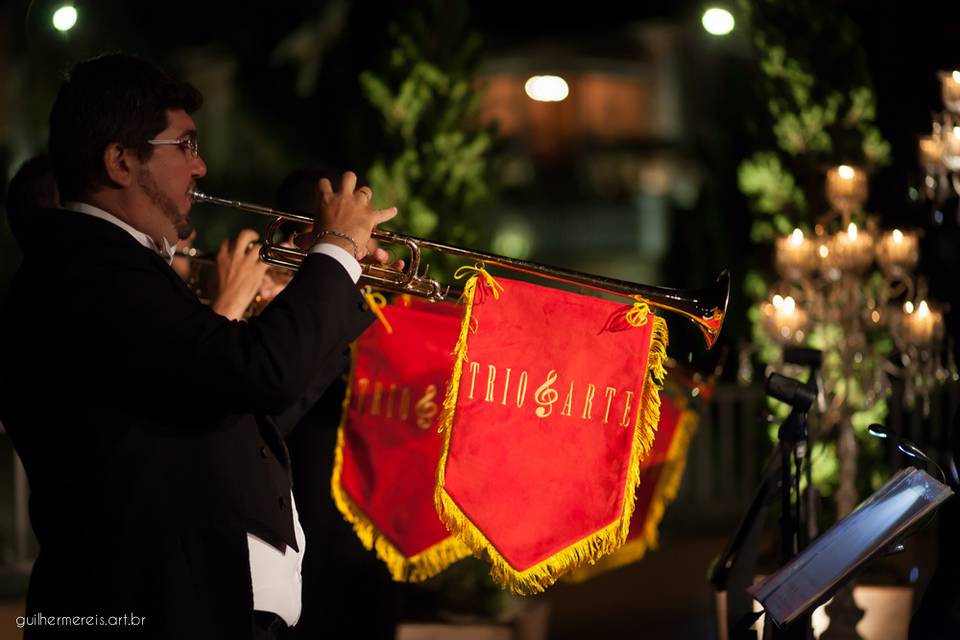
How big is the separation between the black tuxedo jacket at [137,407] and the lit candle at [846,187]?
4156 mm

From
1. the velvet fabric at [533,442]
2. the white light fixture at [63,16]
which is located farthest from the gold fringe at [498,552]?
the white light fixture at [63,16]

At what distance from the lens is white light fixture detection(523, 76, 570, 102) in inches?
752

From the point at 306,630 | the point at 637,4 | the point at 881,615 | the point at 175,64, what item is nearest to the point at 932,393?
the point at 881,615

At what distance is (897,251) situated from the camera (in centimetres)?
565

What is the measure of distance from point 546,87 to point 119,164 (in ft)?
56.9

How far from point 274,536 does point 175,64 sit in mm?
14957

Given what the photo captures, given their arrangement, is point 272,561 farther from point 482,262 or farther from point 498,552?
point 482,262

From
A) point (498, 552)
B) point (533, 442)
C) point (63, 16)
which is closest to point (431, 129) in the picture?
point (63, 16)

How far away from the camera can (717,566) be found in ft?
13.7

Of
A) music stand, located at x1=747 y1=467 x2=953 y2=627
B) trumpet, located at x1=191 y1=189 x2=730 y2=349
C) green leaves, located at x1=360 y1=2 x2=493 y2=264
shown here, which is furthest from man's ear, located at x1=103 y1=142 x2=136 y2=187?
green leaves, located at x1=360 y1=2 x2=493 y2=264

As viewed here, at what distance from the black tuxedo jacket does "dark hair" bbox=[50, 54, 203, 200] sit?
9 centimetres

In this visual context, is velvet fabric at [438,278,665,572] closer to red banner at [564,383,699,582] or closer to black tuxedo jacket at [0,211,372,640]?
black tuxedo jacket at [0,211,372,640]

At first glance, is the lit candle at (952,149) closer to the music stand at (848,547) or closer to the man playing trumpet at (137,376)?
the music stand at (848,547)

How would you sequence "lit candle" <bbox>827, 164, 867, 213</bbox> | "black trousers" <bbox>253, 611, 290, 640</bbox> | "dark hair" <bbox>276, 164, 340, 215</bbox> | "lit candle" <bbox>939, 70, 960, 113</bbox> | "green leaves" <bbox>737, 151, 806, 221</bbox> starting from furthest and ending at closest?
"green leaves" <bbox>737, 151, 806, 221</bbox> → "lit candle" <bbox>827, 164, 867, 213</bbox> → "lit candle" <bbox>939, 70, 960, 113</bbox> → "dark hair" <bbox>276, 164, 340, 215</bbox> → "black trousers" <bbox>253, 611, 290, 640</bbox>
